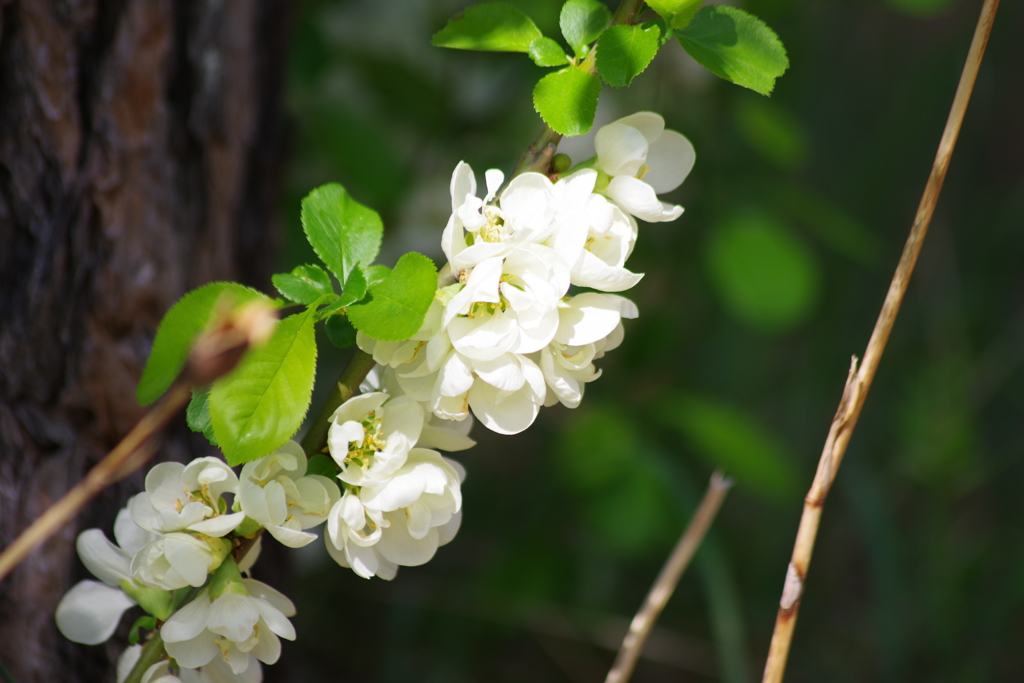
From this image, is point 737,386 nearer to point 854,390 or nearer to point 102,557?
point 854,390

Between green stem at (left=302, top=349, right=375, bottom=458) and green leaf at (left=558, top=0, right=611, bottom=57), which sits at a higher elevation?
green leaf at (left=558, top=0, right=611, bottom=57)

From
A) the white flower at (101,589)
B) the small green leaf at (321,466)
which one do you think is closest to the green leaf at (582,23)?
the small green leaf at (321,466)

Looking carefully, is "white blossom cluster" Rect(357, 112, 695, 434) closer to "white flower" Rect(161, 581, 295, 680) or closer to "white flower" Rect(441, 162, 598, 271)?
"white flower" Rect(441, 162, 598, 271)

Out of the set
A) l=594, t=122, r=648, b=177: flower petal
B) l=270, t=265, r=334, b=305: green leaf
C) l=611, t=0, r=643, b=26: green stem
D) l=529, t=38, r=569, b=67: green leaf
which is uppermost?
l=611, t=0, r=643, b=26: green stem

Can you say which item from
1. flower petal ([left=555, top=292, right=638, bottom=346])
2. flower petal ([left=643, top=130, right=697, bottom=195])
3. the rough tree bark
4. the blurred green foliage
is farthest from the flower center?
the blurred green foliage

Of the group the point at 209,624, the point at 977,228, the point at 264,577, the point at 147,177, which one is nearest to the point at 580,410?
the point at 264,577

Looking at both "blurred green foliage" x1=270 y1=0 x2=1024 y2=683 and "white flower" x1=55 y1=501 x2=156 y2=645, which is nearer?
"white flower" x1=55 y1=501 x2=156 y2=645
